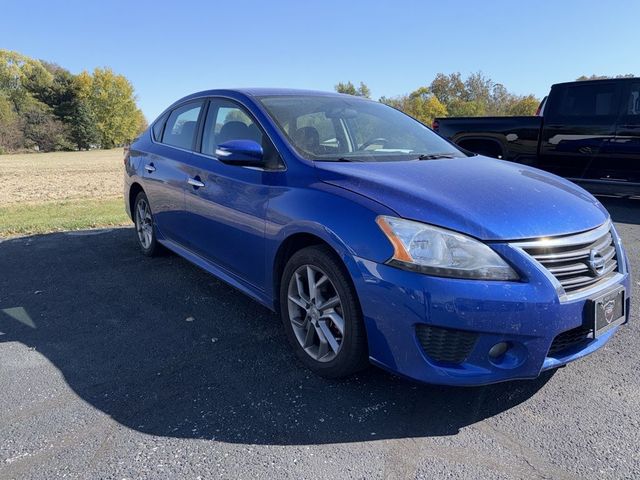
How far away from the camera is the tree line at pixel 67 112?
64.2 meters

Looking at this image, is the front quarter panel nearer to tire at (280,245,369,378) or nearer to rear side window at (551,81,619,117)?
tire at (280,245,369,378)

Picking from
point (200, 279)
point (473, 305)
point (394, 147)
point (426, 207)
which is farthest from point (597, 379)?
point (200, 279)

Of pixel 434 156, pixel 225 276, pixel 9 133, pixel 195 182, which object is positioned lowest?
pixel 225 276

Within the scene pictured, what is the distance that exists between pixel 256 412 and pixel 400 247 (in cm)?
113

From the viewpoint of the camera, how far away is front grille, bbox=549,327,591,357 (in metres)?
2.38

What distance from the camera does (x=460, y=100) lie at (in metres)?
61.0

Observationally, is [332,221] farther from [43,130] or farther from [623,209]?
[43,130]

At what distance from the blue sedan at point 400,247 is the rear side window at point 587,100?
522 cm

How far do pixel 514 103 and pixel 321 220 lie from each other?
57135mm

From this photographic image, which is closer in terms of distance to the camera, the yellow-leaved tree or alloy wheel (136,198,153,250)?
alloy wheel (136,198,153,250)

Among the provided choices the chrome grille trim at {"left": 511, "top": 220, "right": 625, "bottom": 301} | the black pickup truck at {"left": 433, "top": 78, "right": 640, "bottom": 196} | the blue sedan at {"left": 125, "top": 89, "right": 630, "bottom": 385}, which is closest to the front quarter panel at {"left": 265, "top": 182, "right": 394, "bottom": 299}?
the blue sedan at {"left": 125, "top": 89, "right": 630, "bottom": 385}

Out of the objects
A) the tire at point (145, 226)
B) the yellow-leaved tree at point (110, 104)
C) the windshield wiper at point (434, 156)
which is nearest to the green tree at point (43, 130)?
the yellow-leaved tree at point (110, 104)

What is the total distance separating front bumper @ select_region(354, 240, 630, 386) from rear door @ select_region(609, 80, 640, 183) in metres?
6.18

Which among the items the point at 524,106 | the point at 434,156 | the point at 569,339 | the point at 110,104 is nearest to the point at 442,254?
the point at 569,339
